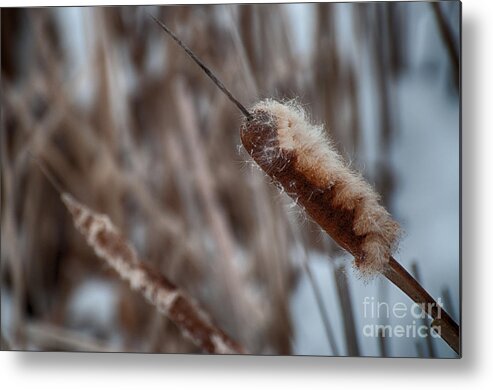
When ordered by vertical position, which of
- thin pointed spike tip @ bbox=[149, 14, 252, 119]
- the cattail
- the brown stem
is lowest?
the brown stem

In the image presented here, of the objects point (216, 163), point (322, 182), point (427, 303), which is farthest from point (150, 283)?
point (427, 303)

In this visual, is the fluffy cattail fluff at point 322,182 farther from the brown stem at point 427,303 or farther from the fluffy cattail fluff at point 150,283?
the fluffy cattail fluff at point 150,283

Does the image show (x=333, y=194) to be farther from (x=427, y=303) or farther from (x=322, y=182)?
(x=427, y=303)

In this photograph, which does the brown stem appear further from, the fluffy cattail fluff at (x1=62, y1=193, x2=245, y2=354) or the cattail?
the fluffy cattail fluff at (x1=62, y1=193, x2=245, y2=354)

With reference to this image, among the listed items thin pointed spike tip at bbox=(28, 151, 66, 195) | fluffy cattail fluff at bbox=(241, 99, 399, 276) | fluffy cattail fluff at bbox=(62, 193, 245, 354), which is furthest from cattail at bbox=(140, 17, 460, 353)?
thin pointed spike tip at bbox=(28, 151, 66, 195)

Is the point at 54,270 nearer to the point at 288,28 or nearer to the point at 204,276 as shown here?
the point at 204,276

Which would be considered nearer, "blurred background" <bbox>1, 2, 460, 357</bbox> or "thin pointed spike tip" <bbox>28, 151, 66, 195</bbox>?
"blurred background" <bbox>1, 2, 460, 357</bbox>

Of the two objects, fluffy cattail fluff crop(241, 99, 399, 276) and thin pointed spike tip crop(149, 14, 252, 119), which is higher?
thin pointed spike tip crop(149, 14, 252, 119)
